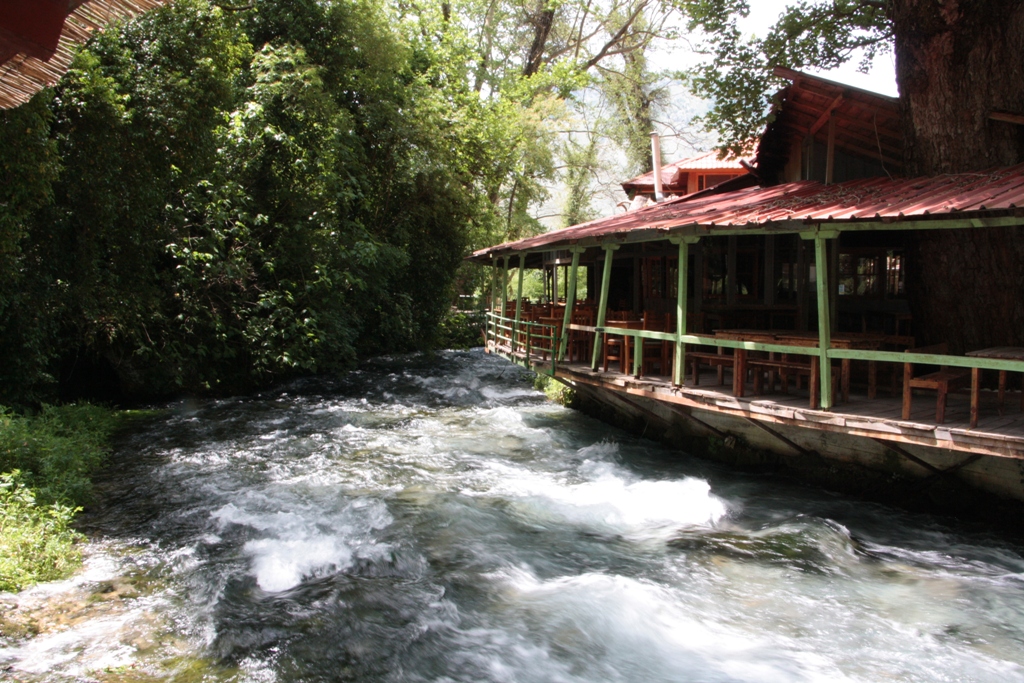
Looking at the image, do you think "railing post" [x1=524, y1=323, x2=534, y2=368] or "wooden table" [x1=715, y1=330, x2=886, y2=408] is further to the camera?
"railing post" [x1=524, y1=323, x2=534, y2=368]

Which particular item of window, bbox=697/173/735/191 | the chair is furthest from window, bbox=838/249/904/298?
window, bbox=697/173/735/191

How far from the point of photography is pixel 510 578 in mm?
7938

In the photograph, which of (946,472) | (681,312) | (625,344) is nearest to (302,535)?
(681,312)

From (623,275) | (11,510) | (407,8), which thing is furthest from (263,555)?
(407,8)

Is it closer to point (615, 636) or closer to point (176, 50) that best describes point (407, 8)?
point (176, 50)

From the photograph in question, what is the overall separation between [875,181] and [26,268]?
13.6 meters

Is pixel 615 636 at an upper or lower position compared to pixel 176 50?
lower

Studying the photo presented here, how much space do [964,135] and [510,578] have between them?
9.25m

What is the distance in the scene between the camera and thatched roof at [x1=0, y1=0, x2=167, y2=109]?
1.51 m

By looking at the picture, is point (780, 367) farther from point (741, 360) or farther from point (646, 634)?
point (646, 634)

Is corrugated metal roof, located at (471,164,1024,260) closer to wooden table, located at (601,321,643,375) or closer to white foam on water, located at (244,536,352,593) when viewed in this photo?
wooden table, located at (601,321,643,375)

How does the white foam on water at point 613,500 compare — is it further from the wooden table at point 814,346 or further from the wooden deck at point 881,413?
the wooden table at point 814,346

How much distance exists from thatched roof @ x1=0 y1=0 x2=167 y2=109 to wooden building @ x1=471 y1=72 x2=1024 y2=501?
25.1 feet

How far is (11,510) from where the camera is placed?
814cm
